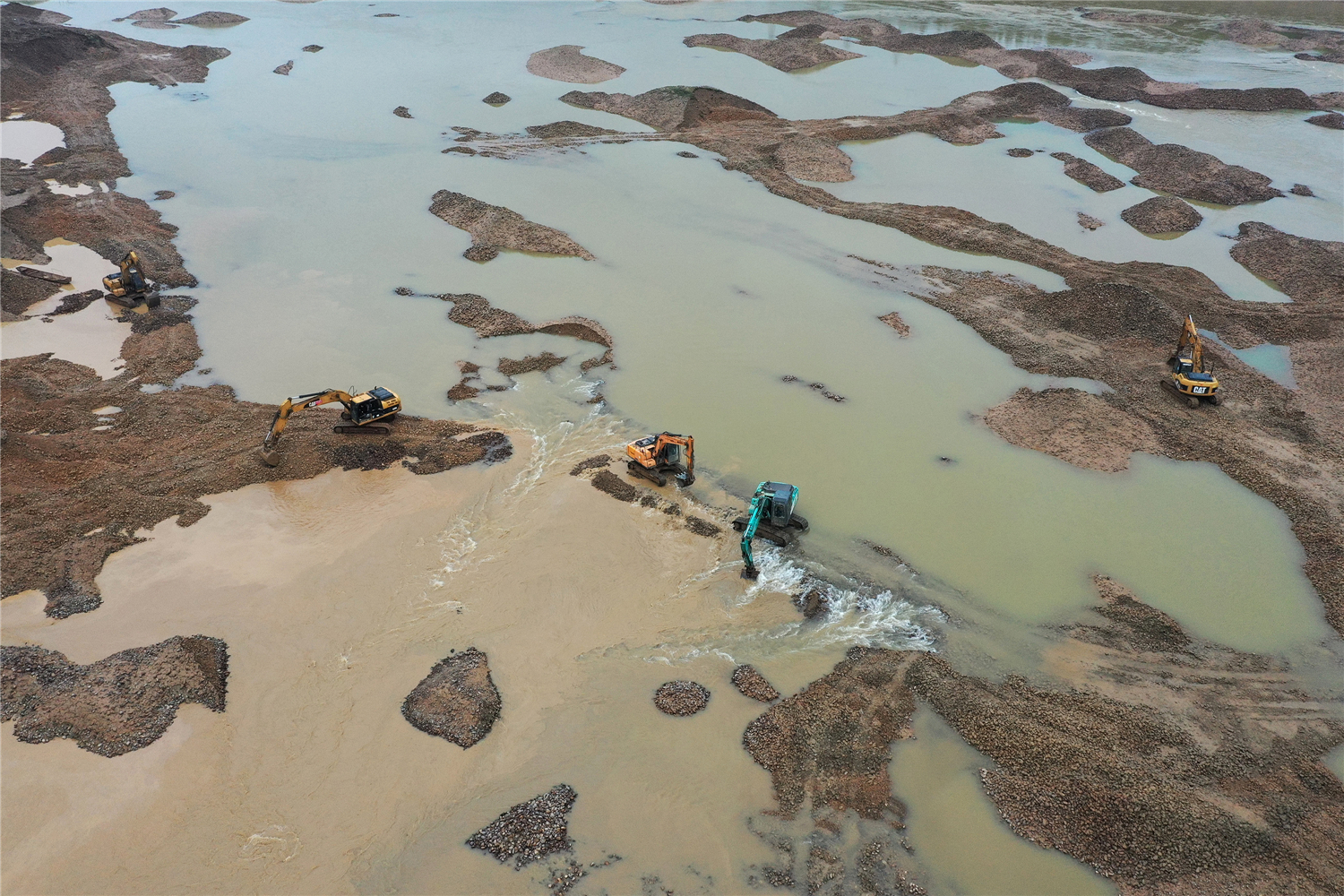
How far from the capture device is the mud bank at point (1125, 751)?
12438 millimetres

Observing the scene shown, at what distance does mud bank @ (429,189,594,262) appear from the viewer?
106 ft

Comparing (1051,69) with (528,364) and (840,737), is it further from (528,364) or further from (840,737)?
(840,737)

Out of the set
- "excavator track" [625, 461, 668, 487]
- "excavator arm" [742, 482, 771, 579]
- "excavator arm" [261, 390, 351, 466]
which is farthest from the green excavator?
"excavator arm" [261, 390, 351, 466]

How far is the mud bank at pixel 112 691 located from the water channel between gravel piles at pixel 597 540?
1.06ft

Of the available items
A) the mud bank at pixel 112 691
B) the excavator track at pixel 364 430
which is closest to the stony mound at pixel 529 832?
the mud bank at pixel 112 691

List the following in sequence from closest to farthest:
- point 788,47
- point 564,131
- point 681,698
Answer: point 681,698, point 564,131, point 788,47

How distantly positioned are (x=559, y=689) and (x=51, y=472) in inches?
585

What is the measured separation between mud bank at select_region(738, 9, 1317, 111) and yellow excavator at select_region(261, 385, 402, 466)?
168 feet

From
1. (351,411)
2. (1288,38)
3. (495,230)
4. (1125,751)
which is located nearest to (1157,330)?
(1125,751)

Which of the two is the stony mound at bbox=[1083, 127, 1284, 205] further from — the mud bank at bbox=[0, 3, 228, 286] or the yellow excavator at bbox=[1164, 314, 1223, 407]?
the mud bank at bbox=[0, 3, 228, 286]

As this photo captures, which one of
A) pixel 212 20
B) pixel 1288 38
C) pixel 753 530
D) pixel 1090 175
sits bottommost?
pixel 753 530

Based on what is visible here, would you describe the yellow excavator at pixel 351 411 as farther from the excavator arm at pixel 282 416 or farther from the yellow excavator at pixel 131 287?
the yellow excavator at pixel 131 287

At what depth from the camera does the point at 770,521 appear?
1886 cm

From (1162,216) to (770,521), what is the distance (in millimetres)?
29218
